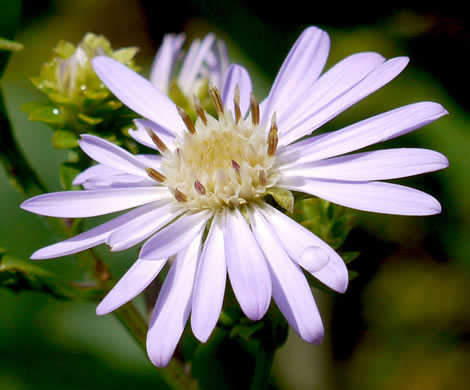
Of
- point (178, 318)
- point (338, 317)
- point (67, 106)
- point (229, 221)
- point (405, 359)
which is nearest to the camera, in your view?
point (178, 318)

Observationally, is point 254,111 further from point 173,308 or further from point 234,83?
point 173,308

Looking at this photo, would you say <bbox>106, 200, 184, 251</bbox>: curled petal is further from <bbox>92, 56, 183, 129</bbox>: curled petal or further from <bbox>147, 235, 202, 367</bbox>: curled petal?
<bbox>92, 56, 183, 129</bbox>: curled petal

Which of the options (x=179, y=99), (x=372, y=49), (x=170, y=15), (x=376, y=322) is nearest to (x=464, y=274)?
(x=376, y=322)

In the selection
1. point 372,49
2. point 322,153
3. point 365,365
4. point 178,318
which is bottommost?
point 365,365

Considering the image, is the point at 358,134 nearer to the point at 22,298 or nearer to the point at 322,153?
the point at 322,153

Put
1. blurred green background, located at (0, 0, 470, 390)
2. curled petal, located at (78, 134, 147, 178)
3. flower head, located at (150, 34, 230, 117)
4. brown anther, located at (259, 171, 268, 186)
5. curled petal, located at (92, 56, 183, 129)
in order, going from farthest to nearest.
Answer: blurred green background, located at (0, 0, 470, 390), flower head, located at (150, 34, 230, 117), curled petal, located at (92, 56, 183, 129), curled petal, located at (78, 134, 147, 178), brown anther, located at (259, 171, 268, 186)

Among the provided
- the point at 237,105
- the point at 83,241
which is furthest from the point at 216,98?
the point at 83,241

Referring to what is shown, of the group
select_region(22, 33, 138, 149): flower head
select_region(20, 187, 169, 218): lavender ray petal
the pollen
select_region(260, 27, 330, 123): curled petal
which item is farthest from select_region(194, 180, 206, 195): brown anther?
select_region(22, 33, 138, 149): flower head
